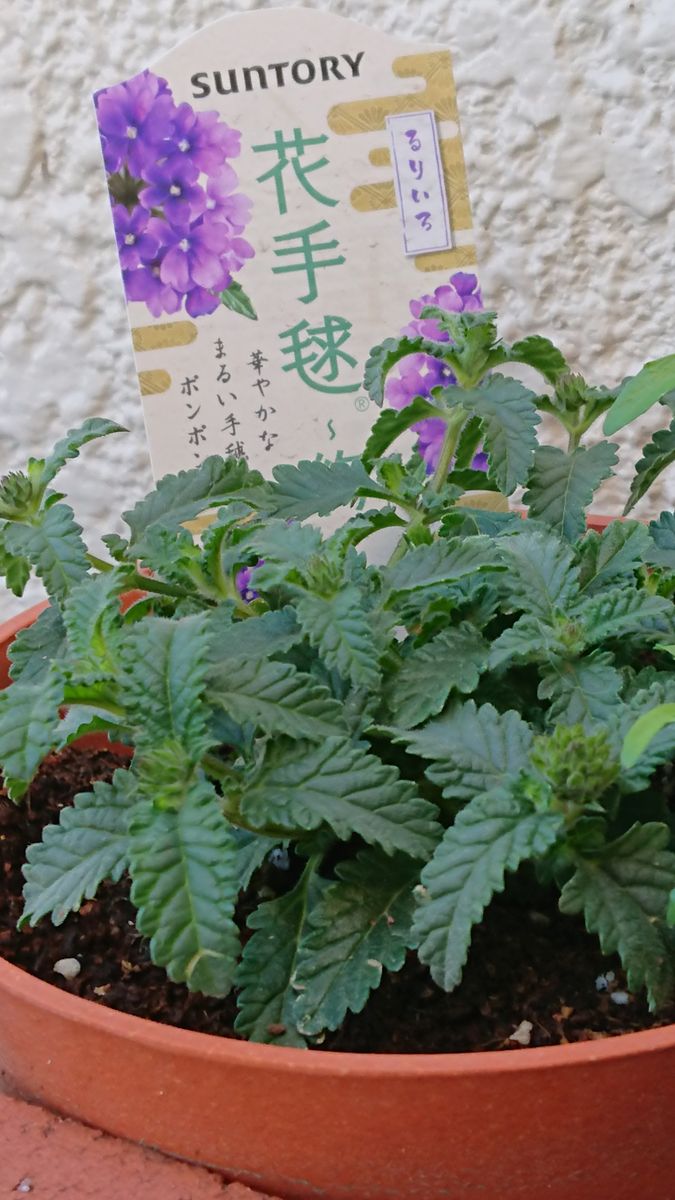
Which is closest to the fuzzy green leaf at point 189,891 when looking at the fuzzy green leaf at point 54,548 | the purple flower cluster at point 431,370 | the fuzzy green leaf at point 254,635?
the fuzzy green leaf at point 254,635

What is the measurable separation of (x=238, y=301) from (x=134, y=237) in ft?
0.29

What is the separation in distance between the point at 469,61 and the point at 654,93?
16 centimetres

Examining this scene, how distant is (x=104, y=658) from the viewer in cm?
62

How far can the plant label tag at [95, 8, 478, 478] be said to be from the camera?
871 mm

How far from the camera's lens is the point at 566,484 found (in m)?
0.80

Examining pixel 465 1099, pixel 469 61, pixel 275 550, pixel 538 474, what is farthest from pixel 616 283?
pixel 465 1099

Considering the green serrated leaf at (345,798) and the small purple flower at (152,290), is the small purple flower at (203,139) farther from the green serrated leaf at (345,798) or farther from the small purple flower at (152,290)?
the green serrated leaf at (345,798)

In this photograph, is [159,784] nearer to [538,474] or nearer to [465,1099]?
[465,1099]

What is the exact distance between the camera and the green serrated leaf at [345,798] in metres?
0.58

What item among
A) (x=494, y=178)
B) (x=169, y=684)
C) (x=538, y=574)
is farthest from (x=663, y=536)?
(x=494, y=178)

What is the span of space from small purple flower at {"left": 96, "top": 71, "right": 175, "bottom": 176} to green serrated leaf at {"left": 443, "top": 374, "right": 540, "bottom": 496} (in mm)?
273

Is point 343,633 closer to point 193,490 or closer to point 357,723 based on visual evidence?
→ point 357,723

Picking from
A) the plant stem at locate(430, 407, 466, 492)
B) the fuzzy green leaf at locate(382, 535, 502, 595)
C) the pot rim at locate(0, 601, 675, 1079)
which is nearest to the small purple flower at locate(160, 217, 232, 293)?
the plant stem at locate(430, 407, 466, 492)

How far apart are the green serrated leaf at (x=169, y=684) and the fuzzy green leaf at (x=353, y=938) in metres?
0.11
